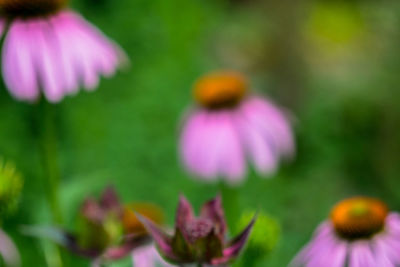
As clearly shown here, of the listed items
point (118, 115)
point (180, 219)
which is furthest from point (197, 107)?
point (180, 219)

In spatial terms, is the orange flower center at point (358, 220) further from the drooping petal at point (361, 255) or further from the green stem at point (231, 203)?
the green stem at point (231, 203)

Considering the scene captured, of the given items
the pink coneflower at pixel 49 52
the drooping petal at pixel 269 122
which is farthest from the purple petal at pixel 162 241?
the drooping petal at pixel 269 122

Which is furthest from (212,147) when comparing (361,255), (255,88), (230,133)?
(255,88)

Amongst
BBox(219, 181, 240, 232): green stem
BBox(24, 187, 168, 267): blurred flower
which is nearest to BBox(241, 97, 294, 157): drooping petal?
BBox(219, 181, 240, 232): green stem

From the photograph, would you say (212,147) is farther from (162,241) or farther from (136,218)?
(162,241)

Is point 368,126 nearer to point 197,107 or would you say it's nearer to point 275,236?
point 197,107

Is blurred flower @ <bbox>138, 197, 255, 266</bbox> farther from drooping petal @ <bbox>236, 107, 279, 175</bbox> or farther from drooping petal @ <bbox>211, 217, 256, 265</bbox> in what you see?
drooping petal @ <bbox>236, 107, 279, 175</bbox>

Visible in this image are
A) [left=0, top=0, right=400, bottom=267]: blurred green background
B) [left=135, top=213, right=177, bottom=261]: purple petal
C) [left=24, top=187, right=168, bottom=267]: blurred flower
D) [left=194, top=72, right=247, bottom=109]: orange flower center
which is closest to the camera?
[left=135, top=213, right=177, bottom=261]: purple petal
